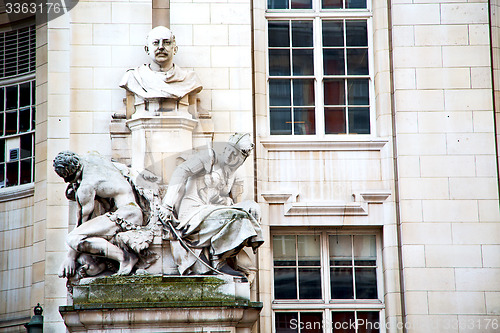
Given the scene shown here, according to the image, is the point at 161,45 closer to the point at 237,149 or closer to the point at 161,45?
the point at 161,45

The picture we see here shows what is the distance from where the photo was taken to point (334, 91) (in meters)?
17.9

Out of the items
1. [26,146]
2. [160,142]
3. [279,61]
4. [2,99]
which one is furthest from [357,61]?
[2,99]

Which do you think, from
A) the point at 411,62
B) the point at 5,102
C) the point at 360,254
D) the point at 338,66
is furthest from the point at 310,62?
the point at 5,102

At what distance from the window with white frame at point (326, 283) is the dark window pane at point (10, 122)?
5.15 metres

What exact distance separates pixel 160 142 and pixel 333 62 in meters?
3.42

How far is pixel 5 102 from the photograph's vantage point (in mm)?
19328

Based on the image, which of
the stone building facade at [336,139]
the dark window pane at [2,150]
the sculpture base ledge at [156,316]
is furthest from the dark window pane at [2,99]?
the sculpture base ledge at [156,316]

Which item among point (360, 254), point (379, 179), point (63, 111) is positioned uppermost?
point (63, 111)

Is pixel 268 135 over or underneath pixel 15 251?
over

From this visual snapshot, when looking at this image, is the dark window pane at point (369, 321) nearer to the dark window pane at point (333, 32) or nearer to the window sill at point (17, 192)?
the dark window pane at point (333, 32)

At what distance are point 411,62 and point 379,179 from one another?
1921 millimetres

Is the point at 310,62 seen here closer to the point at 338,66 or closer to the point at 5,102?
the point at 338,66

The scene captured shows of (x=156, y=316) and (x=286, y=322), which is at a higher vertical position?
(x=156, y=316)

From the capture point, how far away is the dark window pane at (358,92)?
58.5 ft
